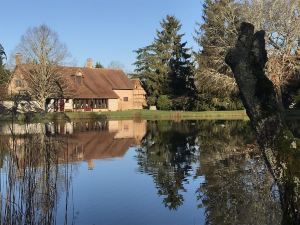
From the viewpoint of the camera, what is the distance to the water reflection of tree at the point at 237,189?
29.8 feet

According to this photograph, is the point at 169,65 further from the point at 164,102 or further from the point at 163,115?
the point at 163,115

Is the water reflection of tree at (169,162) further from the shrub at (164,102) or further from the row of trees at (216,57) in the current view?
the shrub at (164,102)

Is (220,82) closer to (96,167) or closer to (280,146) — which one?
(96,167)

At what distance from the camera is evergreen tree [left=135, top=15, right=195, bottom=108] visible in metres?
66.2

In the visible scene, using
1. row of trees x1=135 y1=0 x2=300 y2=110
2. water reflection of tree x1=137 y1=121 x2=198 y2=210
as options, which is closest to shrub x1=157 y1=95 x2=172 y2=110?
row of trees x1=135 y1=0 x2=300 y2=110

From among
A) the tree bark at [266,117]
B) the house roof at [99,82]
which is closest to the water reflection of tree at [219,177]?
the tree bark at [266,117]

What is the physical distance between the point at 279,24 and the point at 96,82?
131 feet

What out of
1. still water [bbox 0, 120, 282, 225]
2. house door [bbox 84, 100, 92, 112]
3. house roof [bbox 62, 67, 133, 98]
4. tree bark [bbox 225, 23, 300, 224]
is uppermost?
house roof [bbox 62, 67, 133, 98]

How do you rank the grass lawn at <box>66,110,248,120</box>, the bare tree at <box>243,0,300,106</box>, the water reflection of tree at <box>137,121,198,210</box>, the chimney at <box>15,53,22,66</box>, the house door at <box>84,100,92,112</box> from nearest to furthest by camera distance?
the water reflection of tree at <box>137,121,198,210</box> → the bare tree at <box>243,0,300,106</box> → the grass lawn at <box>66,110,248,120</box> → the chimney at <box>15,53,22,66</box> → the house door at <box>84,100,92,112</box>

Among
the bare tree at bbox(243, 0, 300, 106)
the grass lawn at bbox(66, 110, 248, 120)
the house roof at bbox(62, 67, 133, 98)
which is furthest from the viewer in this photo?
the house roof at bbox(62, 67, 133, 98)

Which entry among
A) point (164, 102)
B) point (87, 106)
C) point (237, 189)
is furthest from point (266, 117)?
point (87, 106)

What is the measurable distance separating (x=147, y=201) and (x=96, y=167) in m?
6.11

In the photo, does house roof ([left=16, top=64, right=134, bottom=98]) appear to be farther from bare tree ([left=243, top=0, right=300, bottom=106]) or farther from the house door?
bare tree ([left=243, top=0, right=300, bottom=106])

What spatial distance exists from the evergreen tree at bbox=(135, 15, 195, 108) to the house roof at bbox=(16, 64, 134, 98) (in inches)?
243
